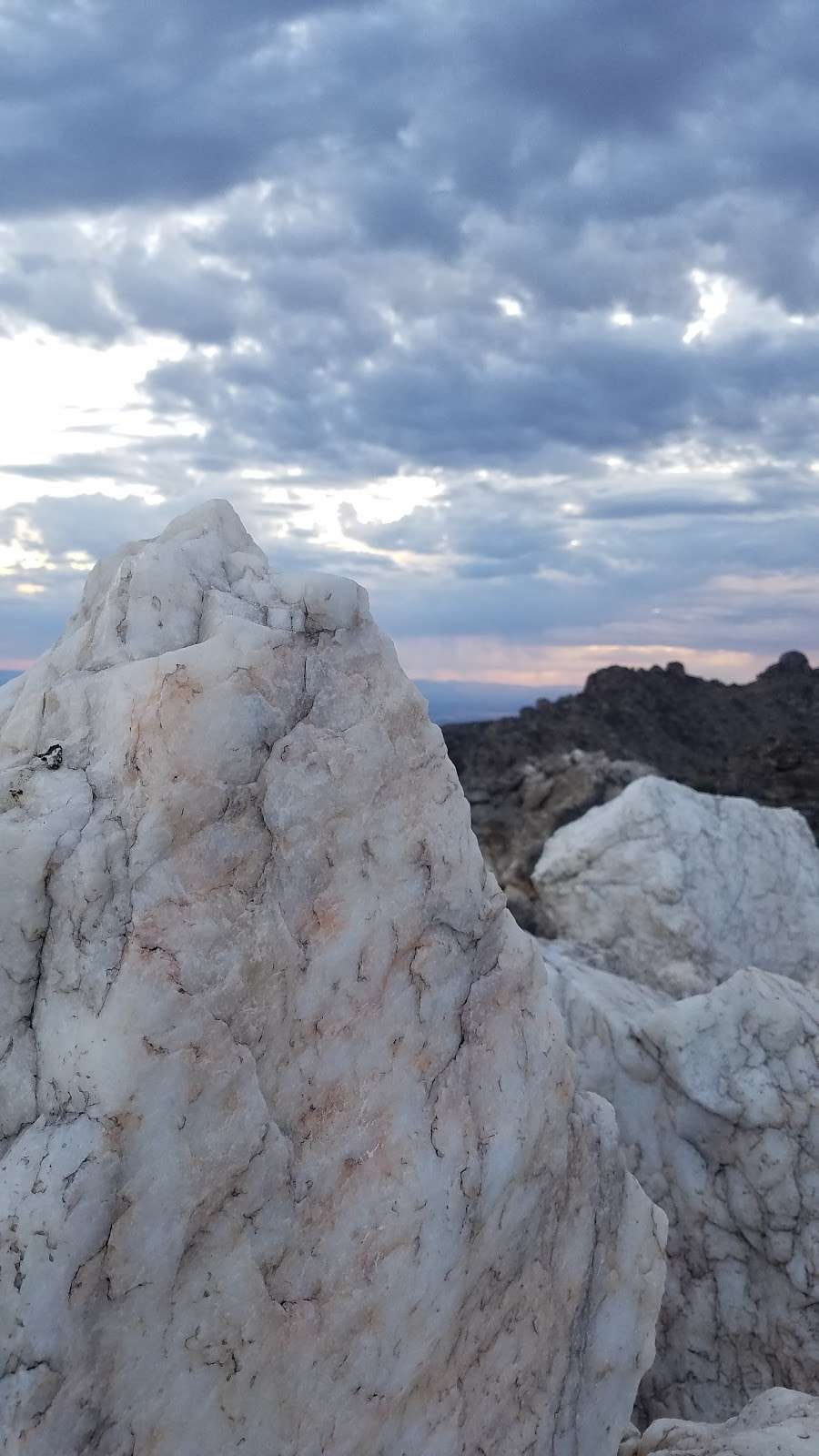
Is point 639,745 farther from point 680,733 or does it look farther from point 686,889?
point 686,889

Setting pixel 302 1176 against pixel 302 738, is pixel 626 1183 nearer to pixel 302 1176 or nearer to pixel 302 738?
pixel 302 1176

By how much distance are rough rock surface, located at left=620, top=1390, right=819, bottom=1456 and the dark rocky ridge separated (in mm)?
4449

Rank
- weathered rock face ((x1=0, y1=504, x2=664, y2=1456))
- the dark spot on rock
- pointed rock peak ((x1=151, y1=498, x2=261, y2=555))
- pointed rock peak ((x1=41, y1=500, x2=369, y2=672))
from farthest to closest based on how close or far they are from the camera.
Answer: pointed rock peak ((x1=151, y1=498, x2=261, y2=555)) → pointed rock peak ((x1=41, y1=500, x2=369, y2=672)) → the dark spot on rock → weathered rock face ((x1=0, y1=504, x2=664, y2=1456))

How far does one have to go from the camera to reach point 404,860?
10.2ft

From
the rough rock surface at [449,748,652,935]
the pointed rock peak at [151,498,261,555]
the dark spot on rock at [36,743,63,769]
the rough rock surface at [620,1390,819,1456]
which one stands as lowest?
the rough rock surface at [620,1390,819,1456]

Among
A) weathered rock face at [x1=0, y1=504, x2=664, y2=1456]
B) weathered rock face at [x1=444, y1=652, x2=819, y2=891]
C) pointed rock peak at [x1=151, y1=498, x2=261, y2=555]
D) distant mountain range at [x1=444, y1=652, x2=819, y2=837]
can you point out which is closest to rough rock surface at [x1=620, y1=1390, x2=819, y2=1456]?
weathered rock face at [x1=0, y1=504, x2=664, y2=1456]

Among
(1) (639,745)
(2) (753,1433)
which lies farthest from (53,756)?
(1) (639,745)

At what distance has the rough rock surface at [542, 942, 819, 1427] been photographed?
14.6ft

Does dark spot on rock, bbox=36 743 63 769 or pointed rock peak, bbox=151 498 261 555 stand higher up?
pointed rock peak, bbox=151 498 261 555

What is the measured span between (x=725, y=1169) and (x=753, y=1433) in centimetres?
133

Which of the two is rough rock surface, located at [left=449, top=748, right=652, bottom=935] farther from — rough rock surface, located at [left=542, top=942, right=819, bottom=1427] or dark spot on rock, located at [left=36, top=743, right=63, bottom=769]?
dark spot on rock, located at [left=36, top=743, right=63, bottom=769]

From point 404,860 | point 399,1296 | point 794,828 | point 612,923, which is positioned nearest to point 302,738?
point 404,860

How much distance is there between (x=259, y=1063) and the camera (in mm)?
2773

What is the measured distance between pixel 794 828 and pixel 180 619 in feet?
16.8
